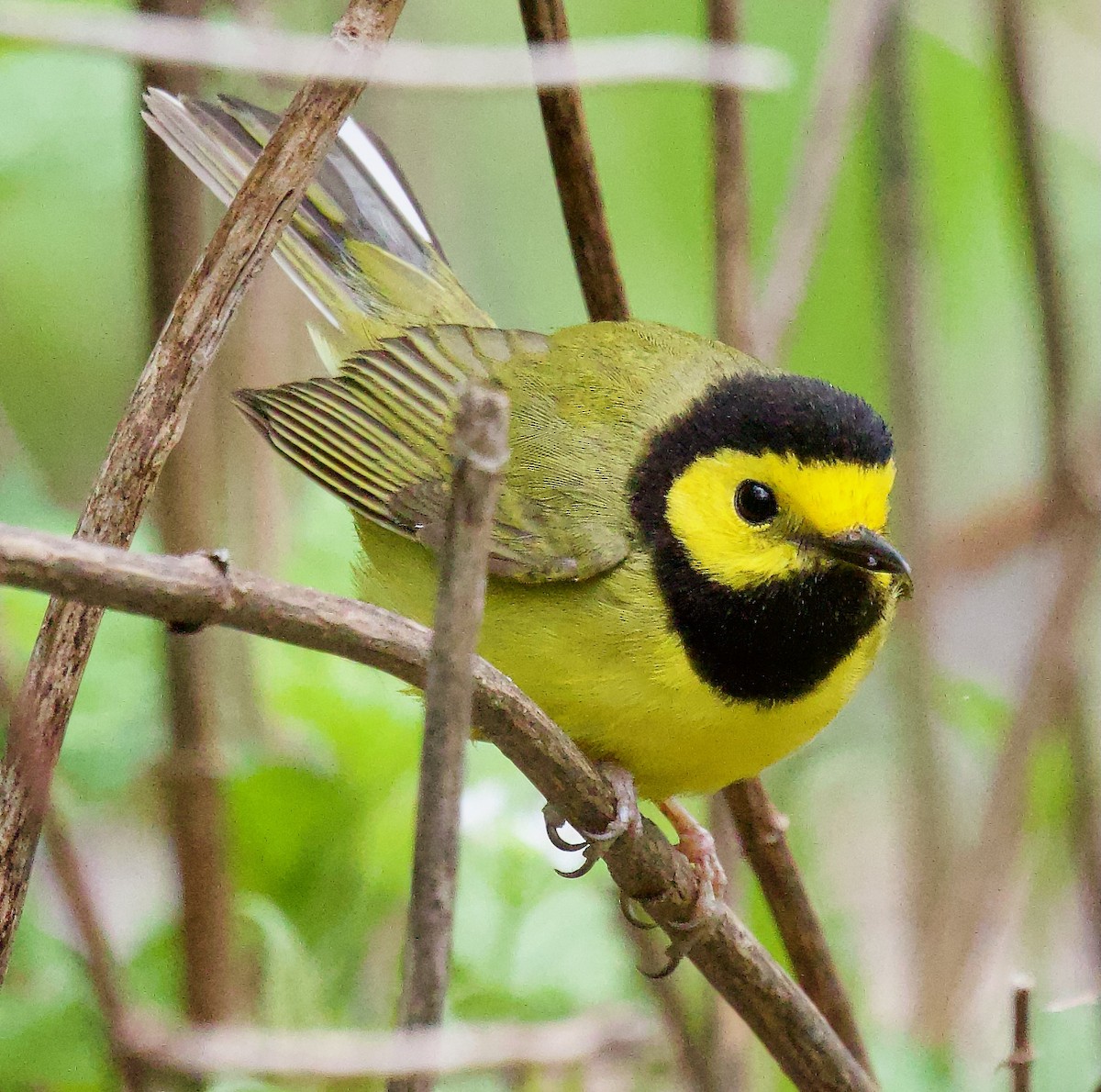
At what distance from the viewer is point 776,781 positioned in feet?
10.6

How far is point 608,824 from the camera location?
1743mm

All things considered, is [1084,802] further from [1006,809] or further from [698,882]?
[698,882]

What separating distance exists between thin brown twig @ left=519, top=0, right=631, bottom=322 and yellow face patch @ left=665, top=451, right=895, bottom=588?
0.29 metres

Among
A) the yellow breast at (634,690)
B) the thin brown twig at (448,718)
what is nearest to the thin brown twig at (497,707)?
the yellow breast at (634,690)

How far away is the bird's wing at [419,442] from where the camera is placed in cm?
220

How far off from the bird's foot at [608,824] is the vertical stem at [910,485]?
46.1 inches

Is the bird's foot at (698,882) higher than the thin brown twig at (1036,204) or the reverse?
the reverse

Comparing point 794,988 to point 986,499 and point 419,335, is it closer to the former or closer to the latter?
point 419,335

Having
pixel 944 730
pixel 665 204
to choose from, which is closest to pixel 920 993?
pixel 944 730

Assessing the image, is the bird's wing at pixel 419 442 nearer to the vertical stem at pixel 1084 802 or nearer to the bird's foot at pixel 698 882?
the bird's foot at pixel 698 882

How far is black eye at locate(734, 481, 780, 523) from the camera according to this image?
2.15m

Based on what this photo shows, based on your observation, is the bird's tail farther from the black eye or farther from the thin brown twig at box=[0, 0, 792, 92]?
the black eye

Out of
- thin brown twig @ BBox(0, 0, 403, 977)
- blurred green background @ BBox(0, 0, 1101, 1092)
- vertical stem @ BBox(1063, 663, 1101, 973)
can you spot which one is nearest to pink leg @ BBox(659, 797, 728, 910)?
blurred green background @ BBox(0, 0, 1101, 1092)

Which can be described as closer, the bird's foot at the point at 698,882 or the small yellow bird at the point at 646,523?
the bird's foot at the point at 698,882
